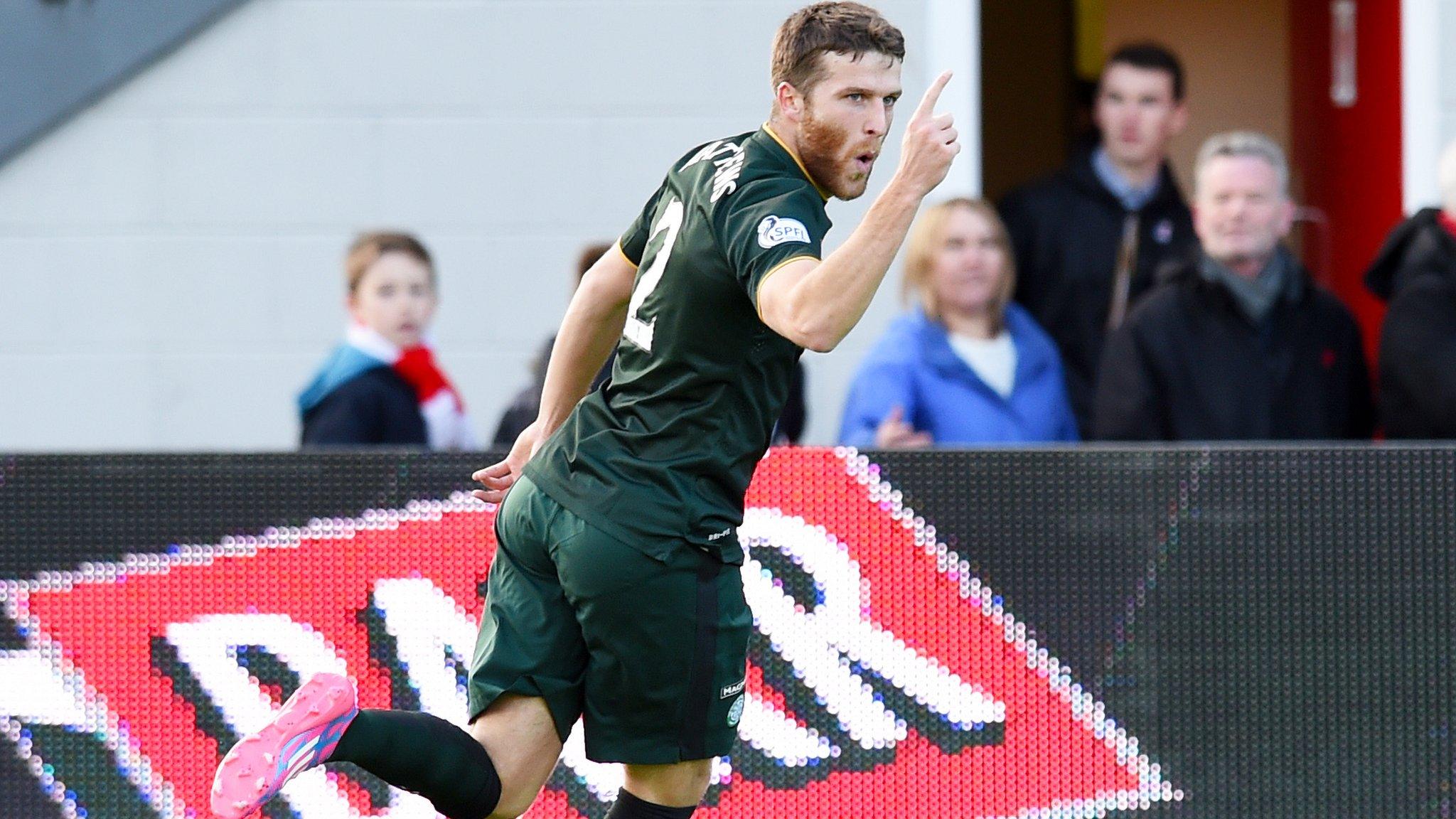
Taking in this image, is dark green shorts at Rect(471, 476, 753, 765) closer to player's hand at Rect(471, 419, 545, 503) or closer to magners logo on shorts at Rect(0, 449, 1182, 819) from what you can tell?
player's hand at Rect(471, 419, 545, 503)

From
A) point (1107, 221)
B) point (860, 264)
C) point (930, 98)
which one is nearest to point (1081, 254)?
point (1107, 221)

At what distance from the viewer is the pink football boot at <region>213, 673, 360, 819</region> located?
9.68 ft

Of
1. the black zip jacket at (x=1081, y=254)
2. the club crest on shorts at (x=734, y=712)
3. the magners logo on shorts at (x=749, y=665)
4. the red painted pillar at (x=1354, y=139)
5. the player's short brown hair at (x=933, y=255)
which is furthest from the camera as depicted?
the red painted pillar at (x=1354, y=139)

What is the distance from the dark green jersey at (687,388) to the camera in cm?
295

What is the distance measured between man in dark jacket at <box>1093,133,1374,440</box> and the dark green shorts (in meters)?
1.91

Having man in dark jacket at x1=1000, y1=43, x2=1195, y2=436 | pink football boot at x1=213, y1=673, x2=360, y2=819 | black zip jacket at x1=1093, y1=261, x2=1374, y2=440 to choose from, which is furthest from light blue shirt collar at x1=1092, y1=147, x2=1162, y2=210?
pink football boot at x1=213, y1=673, x2=360, y2=819

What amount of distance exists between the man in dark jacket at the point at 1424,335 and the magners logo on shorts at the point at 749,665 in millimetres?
1204

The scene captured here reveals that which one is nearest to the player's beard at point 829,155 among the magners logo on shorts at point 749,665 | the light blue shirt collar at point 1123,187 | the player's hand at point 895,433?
the magners logo on shorts at point 749,665

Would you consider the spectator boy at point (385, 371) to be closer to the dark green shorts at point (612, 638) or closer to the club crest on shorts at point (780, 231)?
the dark green shorts at point (612, 638)

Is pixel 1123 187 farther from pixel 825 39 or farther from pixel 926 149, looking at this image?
pixel 926 149

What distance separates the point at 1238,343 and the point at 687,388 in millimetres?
2254

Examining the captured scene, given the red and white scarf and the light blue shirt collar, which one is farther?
the light blue shirt collar

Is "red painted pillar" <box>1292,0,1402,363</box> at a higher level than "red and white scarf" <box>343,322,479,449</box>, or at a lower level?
higher

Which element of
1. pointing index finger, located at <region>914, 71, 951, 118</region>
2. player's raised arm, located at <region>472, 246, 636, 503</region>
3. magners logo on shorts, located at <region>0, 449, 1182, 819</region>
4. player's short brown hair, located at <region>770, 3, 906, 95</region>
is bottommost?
magners logo on shorts, located at <region>0, 449, 1182, 819</region>
